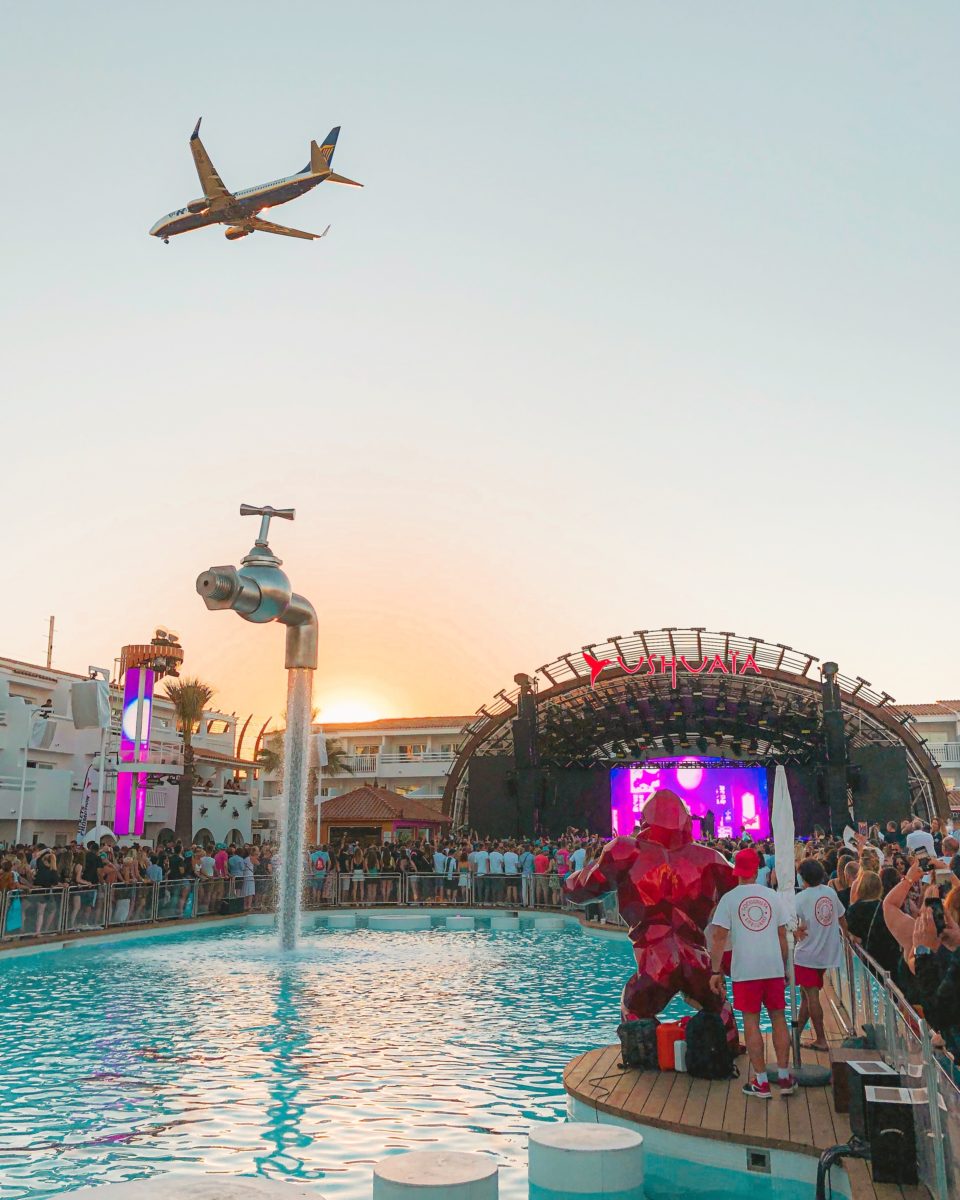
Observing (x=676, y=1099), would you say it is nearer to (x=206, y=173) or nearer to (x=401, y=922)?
(x=401, y=922)

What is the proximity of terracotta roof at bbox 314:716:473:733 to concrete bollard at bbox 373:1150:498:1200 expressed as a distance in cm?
6469

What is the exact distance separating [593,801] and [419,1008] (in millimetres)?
24131

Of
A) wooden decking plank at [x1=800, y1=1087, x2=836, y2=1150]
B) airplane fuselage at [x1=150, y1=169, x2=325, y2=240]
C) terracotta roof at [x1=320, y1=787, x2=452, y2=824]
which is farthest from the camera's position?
terracotta roof at [x1=320, y1=787, x2=452, y2=824]

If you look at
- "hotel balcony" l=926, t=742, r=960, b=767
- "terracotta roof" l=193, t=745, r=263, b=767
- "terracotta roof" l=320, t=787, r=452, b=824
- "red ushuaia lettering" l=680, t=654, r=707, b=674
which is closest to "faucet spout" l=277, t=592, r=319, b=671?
"red ushuaia lettering" l=680, t=654, r=707, b=674

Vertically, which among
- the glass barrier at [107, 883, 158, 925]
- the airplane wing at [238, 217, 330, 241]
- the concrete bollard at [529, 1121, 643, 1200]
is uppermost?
the airplane wing at [238, 217, 330, 241]

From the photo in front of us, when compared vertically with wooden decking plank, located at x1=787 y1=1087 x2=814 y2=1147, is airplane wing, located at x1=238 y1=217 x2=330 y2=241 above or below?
above

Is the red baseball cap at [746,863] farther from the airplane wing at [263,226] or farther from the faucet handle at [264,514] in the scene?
the airplane wing at [263,226]

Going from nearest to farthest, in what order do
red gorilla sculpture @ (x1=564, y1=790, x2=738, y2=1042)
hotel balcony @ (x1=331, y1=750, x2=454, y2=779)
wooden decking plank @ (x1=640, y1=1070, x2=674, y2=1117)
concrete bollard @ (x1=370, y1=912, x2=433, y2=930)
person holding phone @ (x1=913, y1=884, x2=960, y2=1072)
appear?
person holding phone @ (x1=913, y1=884, x2=960, y2=1072) → wooden decking plank @ (x1=640, y1=1070, x2=674, y2=1117) → red gorilla sculpture @ (x1=564, y1=790, x2=738, y2=1042) → concrete bollard @ (x1=370, y1=912, x2=433, y2=930) → hotel balcony @ (x1=331, y1=750, x2=454, y2=779)

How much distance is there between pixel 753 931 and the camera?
738 cm

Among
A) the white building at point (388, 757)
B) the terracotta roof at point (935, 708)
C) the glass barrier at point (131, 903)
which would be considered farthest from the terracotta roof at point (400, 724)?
the glass barrier at point (131, 903)

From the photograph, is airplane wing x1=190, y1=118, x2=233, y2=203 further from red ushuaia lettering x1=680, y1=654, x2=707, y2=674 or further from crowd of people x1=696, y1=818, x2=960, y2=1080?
crowd of people x1=696, y1=818, x2=960, y2=1080

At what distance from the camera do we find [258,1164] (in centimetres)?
680

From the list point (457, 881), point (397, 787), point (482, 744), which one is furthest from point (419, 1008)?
point (397, 787)

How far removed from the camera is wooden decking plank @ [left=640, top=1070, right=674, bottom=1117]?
6.97 metres
